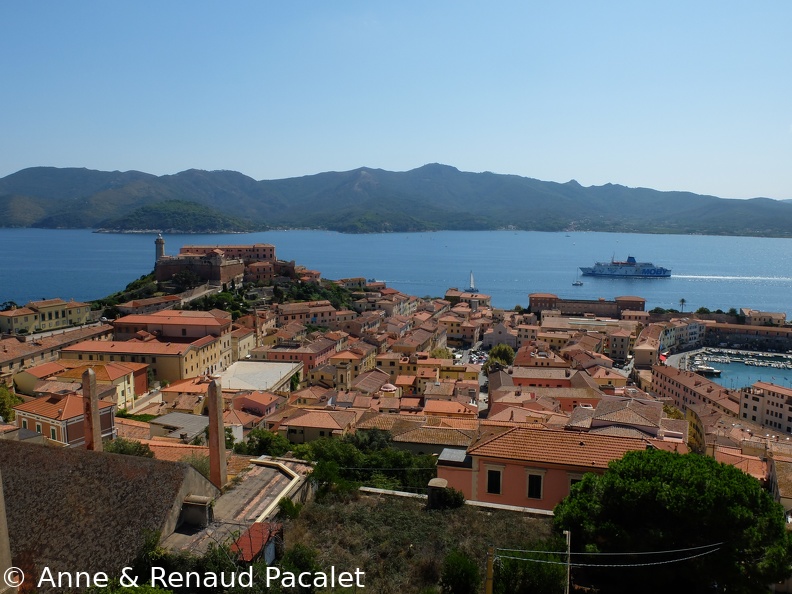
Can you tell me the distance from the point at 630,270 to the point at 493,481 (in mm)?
104214

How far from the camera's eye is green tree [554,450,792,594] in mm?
5898

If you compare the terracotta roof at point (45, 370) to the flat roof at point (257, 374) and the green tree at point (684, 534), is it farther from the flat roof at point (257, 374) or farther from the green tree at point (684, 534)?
the green tree at point (684, 534)

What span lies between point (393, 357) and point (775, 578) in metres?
28.7

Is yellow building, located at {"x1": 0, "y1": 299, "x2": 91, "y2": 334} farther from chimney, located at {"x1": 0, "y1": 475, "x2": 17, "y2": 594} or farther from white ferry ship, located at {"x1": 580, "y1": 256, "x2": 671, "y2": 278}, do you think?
white ferry ship, located at {"x1": 580, "y1": 256, "x2": 671, "y2": 278}

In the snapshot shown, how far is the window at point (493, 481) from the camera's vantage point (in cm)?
790

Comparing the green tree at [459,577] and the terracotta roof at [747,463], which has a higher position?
the green tree at [459,577]

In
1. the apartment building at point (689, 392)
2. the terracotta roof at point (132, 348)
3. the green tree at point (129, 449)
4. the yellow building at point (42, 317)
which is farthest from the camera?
the yellow building at point (42, 317)

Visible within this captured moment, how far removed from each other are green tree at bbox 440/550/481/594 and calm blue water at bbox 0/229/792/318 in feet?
211

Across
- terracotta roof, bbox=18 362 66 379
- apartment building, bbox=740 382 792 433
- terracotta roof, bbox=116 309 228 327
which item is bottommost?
apartment building, bbox=740 382 792 433

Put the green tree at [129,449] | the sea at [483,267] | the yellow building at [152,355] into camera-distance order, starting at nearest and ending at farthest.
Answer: the green tree at [129,449] < the yellow building at [152,355] < the sea at [483,267]

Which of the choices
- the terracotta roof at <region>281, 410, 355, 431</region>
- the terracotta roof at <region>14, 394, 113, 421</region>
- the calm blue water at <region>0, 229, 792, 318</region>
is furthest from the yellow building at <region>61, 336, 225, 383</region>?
the calm blue water at <region>0, 229, 792, 318</region>

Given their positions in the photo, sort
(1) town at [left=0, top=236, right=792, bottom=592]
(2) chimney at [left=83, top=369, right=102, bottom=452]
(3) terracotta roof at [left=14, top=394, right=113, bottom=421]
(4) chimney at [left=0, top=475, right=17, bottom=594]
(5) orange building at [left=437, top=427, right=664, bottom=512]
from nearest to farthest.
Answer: (4) chimney at [left=0, top=475, right=17, bottom=594] → (1) town at [left=0, top=236, right=792, bottom=592] → (5) orange building at [left=437, top=427, right=664, bottom=512] → (2) chimney at [left=83, top=369, right=102, bottom=452] → (3) terracotta roof at [left=14, top=394, right=113, bottom=421]

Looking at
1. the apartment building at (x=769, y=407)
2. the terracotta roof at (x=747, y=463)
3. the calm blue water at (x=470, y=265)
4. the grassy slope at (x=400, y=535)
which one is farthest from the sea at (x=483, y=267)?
the grassy slope at (x=400, y=535)

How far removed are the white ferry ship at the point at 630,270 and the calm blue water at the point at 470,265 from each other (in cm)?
254
